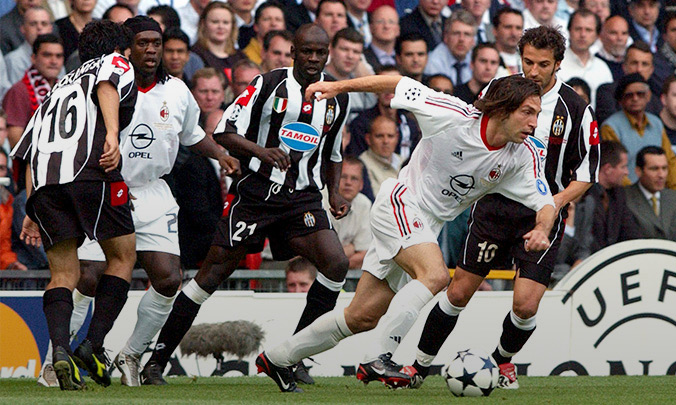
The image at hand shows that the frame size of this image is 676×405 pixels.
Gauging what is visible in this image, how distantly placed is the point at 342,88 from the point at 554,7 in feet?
24.8

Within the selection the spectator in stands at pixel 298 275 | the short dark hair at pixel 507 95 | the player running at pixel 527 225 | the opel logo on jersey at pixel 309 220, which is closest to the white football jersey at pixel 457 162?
the short dark hair at pixel 507 95

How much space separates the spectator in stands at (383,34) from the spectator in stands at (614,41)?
108 inches

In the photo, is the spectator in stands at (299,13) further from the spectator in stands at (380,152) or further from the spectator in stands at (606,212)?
the spectator in stands at (606,212)

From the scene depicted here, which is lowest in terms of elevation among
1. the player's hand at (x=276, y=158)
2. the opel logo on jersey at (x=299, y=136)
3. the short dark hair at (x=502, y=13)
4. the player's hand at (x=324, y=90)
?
the player's hand at (x=276, y=158)

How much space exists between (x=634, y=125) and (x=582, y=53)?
127 centimetres

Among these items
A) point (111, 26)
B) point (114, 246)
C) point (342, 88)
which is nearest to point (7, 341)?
point (114, 246)

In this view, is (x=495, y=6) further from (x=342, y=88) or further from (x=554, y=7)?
(x=342, y=88)

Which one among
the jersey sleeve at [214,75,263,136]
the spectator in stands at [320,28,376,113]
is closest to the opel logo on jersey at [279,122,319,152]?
the jersey sleeve at [214,75,263,136]

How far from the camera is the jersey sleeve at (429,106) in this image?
22.2 feet

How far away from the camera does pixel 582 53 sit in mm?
13219

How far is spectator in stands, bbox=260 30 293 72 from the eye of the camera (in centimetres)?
1110

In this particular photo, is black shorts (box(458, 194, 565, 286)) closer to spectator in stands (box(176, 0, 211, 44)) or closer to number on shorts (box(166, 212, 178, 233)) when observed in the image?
number on shorts (box(166, 212, 178, 233))

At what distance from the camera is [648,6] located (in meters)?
14.3

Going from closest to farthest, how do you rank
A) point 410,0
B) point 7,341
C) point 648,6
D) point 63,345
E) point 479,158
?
point 63,345 → point 479,158 → point 7,341 → point 410,0 → point 648,6
